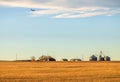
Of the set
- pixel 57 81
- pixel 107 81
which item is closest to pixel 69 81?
pixel 57 81

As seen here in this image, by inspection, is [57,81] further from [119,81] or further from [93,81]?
[119,81]

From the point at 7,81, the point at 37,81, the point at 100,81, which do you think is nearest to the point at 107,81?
the point at 100,81

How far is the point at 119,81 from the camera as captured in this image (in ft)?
151

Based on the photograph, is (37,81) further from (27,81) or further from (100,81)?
(100,81)

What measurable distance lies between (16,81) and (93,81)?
349 inches

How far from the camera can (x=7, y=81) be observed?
46219mm

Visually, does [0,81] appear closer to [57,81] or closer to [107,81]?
[57,81]

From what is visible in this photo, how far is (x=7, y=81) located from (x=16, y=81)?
107 centimetres

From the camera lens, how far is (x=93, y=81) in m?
44.8

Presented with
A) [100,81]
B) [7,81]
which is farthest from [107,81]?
[7,81]

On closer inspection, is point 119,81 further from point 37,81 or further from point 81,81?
point 37,81

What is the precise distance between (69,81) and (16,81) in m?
6.16

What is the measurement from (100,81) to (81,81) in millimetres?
2148

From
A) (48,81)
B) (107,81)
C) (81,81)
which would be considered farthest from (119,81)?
(48,81)
